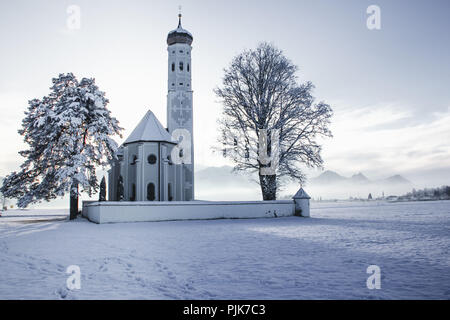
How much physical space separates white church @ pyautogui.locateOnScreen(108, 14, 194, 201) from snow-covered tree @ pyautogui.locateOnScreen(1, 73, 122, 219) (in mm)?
4466

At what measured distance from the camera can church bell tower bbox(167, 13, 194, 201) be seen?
119 ft

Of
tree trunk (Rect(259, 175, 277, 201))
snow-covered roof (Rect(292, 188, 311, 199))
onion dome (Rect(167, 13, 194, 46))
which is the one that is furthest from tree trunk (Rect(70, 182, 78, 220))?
onion dome (Rect(167, 13, 194, 46))

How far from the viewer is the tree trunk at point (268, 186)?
2395 centimetres

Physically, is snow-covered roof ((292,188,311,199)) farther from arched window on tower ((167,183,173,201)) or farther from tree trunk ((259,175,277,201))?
arched window on tower ((167,183,173,201))

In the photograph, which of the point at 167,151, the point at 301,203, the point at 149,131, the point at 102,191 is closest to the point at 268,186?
the point at 301,203

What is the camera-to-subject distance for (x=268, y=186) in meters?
23.9

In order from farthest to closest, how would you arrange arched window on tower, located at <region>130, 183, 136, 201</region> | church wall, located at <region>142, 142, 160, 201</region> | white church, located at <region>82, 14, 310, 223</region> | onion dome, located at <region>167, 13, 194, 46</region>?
onion dome, located at <region>167, 13, 194, 46</region>
arched window on tower, located at <region>130, 183, 136, 201</region>
church wall, located at <region>142, 142, 160, 201</region>
white church, located at <region>82, 14, 310, 223</region>

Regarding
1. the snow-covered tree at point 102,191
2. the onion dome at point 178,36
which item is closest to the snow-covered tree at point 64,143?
the snow-covered tree at point 102,191

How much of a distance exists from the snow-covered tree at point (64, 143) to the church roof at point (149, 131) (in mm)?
6093
